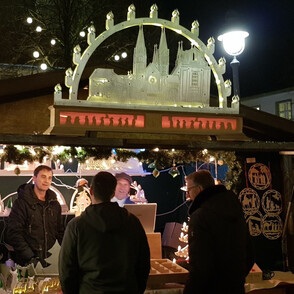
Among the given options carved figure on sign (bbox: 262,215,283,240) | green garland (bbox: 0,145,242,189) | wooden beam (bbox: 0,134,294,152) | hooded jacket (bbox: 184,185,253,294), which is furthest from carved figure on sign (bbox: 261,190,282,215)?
hooded jacket (bbox: 184,185,253,294)

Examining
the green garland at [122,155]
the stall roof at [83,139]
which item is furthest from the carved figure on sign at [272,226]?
the stall roof at [83,139]

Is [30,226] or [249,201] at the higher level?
[249,201]

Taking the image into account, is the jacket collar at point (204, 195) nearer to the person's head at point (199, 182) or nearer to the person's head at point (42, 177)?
the person's head at point (199, 182)

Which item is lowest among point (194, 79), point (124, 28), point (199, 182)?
point (199, 182)

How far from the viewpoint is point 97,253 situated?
3793mm

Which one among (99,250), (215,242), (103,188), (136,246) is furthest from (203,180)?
(99,250)

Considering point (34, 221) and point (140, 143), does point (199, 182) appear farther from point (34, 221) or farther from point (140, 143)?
point (34, 221)

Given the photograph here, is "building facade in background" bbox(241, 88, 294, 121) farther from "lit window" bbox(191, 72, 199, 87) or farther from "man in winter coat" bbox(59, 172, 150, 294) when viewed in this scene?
"man in winter coat" bbox(59, 172, 150, 294)

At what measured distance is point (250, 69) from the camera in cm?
2639

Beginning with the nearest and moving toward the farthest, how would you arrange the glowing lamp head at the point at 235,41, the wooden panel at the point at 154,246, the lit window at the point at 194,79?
the lit window at the point at 194,79
the wooden panel at the point at 154,246
the glowing lamp head at the point at 235,41

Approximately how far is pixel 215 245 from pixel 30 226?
11.3 feet

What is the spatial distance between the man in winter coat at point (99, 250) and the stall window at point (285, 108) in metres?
23.2

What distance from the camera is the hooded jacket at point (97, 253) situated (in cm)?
379

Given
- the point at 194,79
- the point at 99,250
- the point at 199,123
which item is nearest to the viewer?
the point at 99,250
